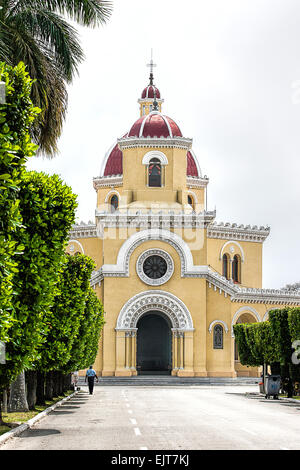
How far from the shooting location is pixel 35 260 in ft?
61.0

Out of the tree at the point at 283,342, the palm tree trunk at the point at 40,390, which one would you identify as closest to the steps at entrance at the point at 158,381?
the tree at the point at 283,342

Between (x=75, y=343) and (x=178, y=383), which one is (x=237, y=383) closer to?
(x=178, y=383)

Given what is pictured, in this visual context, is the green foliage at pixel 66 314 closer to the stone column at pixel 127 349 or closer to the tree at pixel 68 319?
the tree at pixel 68 319

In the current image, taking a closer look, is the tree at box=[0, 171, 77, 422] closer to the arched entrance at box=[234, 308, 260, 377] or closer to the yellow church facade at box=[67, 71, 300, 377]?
the yellow church facade at box=[67, 71, 300, 377]

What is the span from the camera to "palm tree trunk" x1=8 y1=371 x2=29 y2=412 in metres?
24.9

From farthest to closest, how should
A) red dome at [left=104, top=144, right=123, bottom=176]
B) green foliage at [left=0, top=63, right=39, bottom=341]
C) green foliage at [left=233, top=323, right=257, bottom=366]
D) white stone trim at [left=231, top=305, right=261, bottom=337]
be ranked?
red dome at [left=104, top=144, right=123, bottom=176] < white stone trim at [left=231, top=305, right=261, bottom=337] < green foliage at [left=233, top=323, right=257, bottom=366] < green foliage at [left=0, top=63, right=39, bottom=341]

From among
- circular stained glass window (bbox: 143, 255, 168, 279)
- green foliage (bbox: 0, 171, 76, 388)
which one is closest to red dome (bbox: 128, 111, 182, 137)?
circular stained glass window (bbox: 143, 255, 168, 279)

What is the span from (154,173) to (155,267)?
7.54 metres

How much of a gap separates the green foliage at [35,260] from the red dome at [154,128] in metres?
40.3

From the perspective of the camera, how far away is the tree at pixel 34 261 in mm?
17750

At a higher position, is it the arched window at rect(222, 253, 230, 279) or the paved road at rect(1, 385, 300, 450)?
the arched window at rect(222, 253, 230, 279)

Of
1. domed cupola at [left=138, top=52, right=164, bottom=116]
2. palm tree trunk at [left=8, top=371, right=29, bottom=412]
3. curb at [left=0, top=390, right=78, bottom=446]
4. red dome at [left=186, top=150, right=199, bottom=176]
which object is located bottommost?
curb at [left=0, top=390, right=78, bottom=446]

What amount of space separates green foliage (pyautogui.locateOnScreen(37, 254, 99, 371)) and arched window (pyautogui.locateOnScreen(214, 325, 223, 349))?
989 inches
